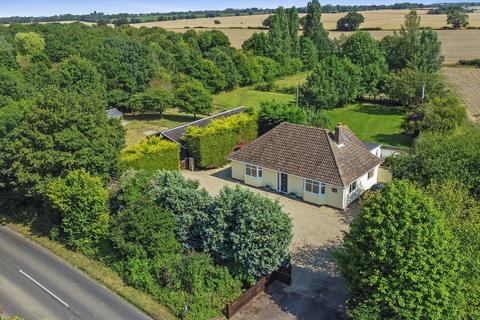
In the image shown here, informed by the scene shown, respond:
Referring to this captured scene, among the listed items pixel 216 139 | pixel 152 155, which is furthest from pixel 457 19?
pixel 152 155

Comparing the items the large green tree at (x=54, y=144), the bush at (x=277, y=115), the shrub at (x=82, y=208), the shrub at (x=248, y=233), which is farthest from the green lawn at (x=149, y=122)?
the shrub at (x=248, y=233)

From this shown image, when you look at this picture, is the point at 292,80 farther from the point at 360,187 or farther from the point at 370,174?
the point at 360,187

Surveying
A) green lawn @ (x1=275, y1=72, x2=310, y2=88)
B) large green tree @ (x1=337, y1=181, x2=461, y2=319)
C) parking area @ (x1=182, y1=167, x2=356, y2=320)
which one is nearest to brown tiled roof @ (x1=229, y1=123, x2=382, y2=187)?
parking area @ (x1=182, y1=167, x2=356, y2=320)

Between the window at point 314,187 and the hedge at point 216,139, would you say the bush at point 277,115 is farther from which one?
the window at point 314,187

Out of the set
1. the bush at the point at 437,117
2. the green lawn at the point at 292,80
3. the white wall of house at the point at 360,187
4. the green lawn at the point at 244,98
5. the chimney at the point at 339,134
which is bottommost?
the green lawn at the point at 292,80

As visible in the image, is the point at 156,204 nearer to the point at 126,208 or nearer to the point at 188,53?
the point at 126,208

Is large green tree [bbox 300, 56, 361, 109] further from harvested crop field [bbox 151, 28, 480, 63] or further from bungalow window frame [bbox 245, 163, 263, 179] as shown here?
harvested crop field [bbox 151, 28, 480, 63]

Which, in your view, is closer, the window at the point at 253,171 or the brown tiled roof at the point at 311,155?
the brown tiled roof at the point at 311,155

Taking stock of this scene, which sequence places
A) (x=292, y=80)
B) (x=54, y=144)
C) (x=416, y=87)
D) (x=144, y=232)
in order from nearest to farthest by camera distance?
(x=144, y=232) < (x=54, y=144) < (x=416, y=87) < (x=292, y=80)
